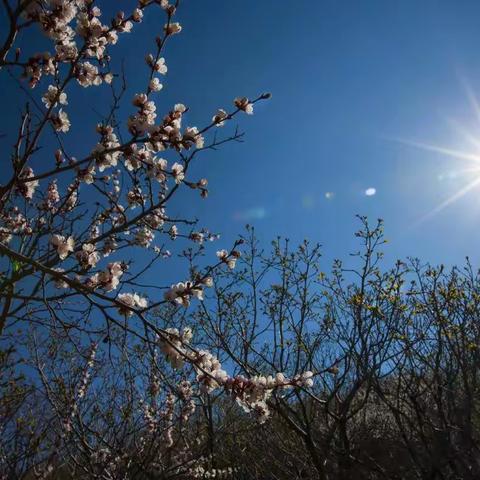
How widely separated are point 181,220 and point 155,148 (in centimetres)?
73

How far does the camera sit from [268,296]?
776 centimetres

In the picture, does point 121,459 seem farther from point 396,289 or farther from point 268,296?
point 396,289

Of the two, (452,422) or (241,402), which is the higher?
(452,422)

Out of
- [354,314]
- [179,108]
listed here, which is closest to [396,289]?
[354,314]

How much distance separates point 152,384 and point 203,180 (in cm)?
526

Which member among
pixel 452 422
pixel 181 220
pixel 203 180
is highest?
pixel 203 180

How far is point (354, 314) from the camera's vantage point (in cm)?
626

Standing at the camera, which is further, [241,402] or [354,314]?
[354,314]

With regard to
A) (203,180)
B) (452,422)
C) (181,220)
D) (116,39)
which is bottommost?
(452,422)

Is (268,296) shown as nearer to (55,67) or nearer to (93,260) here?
(93,260)

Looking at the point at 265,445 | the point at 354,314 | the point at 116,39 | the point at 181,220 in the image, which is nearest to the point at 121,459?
the point at 265,445

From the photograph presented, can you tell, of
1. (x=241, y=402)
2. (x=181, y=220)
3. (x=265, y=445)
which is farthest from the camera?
(x=265, y=445)

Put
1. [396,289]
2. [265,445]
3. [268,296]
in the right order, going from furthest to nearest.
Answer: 1. [268,296]
2. [265,445]
3. [396,289]

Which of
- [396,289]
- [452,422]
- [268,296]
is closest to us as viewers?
[452,422]
